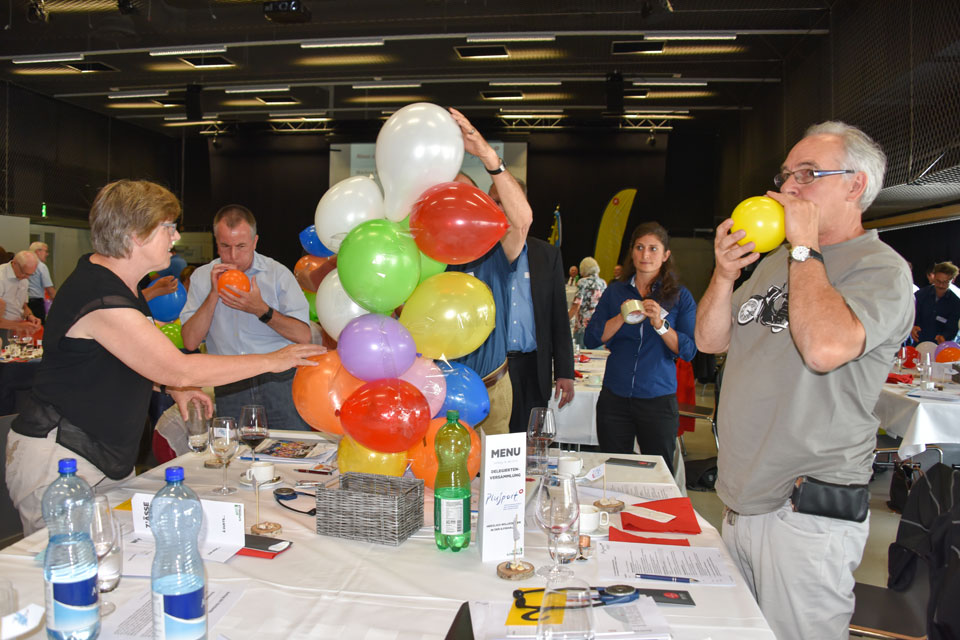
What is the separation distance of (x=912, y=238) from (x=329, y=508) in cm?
1066

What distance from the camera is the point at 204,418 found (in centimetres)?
191

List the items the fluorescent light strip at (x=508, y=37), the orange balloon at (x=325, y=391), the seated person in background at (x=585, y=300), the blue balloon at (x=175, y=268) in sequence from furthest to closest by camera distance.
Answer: the fluorescent light strip at (x=508, y=37)
the seated person in background at (x=585, y=300)
the blue balloon at (x=175, y=268)
the orange balloon at (x=325, y=391)

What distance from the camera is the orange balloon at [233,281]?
9.25ft

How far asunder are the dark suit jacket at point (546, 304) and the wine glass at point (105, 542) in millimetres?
2011

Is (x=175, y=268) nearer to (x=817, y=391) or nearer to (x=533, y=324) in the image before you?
A: (x=533, y=324)

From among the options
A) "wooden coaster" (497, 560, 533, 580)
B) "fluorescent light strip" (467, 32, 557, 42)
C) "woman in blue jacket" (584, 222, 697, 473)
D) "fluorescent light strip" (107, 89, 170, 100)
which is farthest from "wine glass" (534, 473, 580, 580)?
"fluorescent light strip" (107, 89, 170, 100)

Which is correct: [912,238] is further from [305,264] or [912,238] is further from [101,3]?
[101,3]

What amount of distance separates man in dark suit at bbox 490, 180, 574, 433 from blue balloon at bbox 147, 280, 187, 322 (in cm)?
236

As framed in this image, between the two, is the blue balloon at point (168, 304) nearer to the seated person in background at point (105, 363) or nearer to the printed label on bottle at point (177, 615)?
the seated person in background at point (105, 363)

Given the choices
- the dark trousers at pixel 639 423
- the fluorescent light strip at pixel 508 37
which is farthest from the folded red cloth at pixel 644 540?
the fluorescent light strip at pixel 508 37

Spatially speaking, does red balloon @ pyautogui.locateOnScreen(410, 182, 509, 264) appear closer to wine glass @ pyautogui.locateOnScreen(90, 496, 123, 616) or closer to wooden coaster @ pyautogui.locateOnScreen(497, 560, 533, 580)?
wooden coaster @ pyautogui.locateOnScreen(497, 560, 533, 580)

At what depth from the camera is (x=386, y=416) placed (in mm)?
1658

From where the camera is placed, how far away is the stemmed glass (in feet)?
6.29

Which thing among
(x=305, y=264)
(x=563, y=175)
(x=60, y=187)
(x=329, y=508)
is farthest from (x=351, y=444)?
(x=60, y=187)
